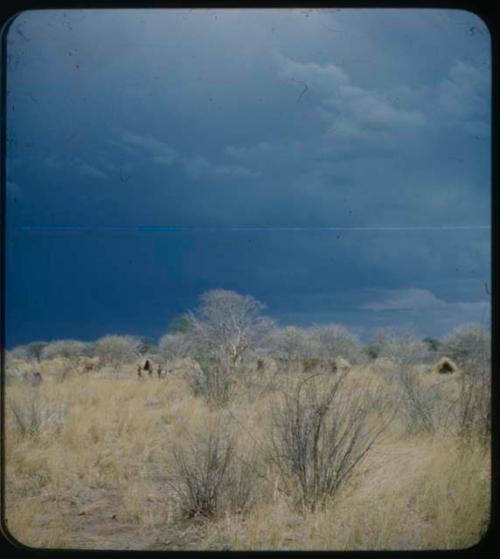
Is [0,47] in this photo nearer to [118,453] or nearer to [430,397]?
[118,453]

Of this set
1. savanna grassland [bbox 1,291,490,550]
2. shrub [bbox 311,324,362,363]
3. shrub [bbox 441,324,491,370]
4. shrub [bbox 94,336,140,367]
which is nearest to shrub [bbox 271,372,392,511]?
savanna grassland [bbox 1,291,490,550]

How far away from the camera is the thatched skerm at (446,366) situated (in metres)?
4.37

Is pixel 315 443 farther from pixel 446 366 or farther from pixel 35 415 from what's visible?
pixel 446 366

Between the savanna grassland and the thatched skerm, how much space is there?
0.08 feet

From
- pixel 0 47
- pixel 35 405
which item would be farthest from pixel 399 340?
pixel 0 47

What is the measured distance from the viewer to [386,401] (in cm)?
350

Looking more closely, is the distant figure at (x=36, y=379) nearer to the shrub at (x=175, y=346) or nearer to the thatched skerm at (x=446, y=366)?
the shrub at (x=175, y=346)

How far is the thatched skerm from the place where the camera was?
437cm

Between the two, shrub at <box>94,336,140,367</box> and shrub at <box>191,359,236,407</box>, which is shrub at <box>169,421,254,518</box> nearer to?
shrub at <box>191,359,236,407</box>

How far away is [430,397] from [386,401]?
1.09ft

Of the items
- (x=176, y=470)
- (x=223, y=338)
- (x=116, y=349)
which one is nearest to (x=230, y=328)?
(x=223, y=338)

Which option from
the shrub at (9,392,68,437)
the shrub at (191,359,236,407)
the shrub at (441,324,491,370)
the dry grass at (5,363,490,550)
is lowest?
the dry grass at (5,363,490,550)

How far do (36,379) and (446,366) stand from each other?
7.88ft

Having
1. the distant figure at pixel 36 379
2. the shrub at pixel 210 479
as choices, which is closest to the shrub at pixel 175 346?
the distant figure at pixel 36 379
